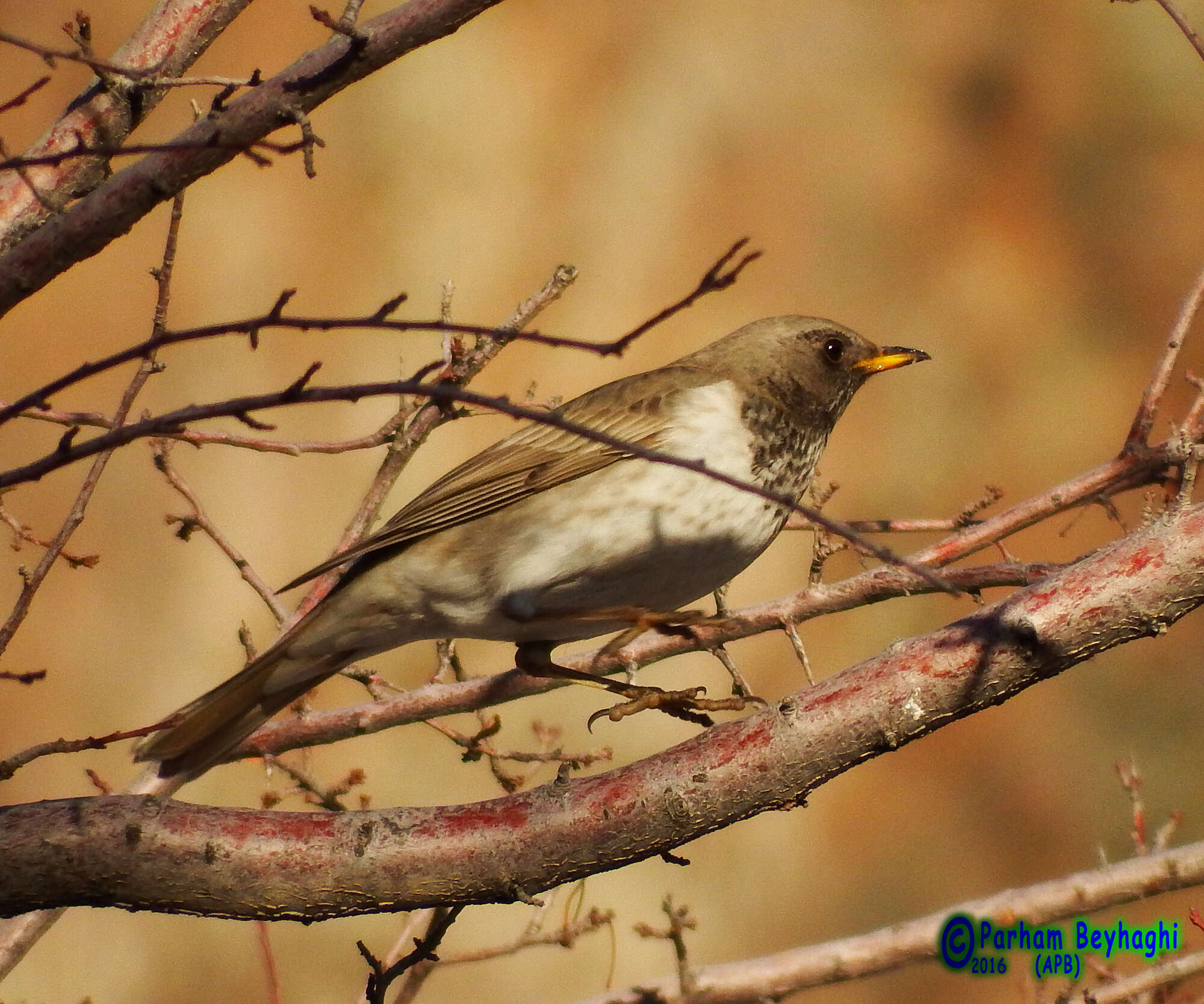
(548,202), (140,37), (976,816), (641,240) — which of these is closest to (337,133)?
(548,202)

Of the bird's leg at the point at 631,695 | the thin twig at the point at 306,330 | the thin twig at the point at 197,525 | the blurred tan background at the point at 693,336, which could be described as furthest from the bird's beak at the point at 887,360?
the blurred tan background at the point at 693,336

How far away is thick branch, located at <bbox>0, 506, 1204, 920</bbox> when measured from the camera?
9.26 feet

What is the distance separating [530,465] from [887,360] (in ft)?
4.88

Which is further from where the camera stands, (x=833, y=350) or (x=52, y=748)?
(x=833, y=350)

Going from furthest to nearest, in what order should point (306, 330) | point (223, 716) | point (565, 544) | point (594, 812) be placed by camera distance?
point (565, 544)
point (223, 716)
point (594, 812)
point (306, 330)

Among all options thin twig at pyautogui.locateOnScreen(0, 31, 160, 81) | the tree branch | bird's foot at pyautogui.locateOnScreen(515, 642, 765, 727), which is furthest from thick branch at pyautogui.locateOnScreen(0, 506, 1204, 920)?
the tree branch

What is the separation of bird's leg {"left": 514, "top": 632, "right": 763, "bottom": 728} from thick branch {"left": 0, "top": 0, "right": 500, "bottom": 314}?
1.98 m

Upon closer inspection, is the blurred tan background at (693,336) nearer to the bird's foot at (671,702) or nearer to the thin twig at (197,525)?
the thin twig at (197,525)

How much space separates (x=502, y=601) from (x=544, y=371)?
17.2 ft

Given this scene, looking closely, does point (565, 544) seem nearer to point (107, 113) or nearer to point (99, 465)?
point (99, 465)

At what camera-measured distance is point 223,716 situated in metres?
4.05

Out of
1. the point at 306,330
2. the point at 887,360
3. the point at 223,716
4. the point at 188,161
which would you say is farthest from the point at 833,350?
the point at 306,330

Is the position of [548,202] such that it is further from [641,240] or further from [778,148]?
[778,148]

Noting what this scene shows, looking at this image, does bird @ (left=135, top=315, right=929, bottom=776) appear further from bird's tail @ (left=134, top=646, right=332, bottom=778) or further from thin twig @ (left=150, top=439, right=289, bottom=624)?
thin twig @ (left=150, top=439, right=289, bottom=624)
